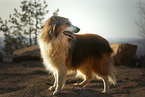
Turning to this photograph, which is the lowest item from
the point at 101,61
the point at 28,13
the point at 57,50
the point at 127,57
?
the point at 127,57

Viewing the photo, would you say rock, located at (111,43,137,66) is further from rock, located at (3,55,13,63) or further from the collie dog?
rock, located at (3,55,13,63)

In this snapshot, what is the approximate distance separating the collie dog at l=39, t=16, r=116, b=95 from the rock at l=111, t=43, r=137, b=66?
4.19m

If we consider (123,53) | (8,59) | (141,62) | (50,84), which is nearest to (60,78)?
(50,84)

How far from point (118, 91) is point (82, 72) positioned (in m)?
1.63

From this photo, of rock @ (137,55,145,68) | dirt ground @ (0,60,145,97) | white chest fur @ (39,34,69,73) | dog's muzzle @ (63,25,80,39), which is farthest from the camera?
rock @ (137,55,145,68)

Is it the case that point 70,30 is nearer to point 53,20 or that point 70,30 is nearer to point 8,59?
point 53,20

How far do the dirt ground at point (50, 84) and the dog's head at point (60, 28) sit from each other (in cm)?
108

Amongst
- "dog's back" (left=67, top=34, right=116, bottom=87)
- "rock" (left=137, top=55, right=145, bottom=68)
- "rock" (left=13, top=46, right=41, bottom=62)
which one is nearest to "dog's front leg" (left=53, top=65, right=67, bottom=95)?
"dog's back" (left=67, top=34, right=116, bottom=87)

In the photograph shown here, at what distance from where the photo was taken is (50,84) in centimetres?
449

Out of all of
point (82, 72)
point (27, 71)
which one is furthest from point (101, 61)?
point (27, 71)

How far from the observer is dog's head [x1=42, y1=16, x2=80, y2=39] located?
2783mm

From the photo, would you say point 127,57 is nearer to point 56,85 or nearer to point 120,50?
point 120,50

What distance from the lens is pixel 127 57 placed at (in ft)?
25.8

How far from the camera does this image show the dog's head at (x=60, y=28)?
2.78m
